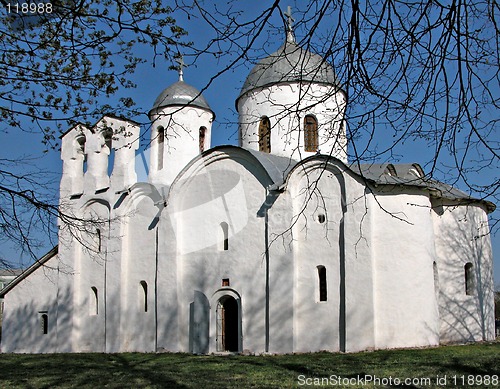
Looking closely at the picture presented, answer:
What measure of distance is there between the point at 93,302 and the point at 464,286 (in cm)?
1049

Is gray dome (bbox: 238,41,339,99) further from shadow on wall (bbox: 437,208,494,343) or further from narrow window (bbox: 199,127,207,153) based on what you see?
shadow on wall (bbox: 437,208,494,343)

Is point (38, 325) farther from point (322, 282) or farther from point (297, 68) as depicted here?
point (297, 68)

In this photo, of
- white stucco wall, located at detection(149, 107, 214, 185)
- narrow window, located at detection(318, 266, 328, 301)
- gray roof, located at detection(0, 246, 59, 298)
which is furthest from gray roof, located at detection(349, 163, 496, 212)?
gray roof, located at detection(0, 246, 59, 298)

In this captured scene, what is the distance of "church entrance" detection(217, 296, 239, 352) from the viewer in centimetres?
1468

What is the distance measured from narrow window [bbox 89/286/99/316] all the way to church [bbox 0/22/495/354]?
0.04 meters

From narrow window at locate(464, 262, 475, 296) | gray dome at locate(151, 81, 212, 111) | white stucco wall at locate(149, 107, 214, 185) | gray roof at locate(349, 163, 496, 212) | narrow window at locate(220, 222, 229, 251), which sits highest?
gray dome at locate(151, 81, 212, 111)

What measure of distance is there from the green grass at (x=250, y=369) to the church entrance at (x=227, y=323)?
5.81 feet

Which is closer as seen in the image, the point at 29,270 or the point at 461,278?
the point at 461,278

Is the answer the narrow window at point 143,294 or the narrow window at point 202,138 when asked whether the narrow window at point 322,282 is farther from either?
the narrow window at point 202,138

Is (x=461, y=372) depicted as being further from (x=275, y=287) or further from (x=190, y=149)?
(x=190, y=149)

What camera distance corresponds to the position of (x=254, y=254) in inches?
560

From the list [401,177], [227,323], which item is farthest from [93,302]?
[401,177]

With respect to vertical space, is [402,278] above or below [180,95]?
below

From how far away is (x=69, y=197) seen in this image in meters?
18.3
